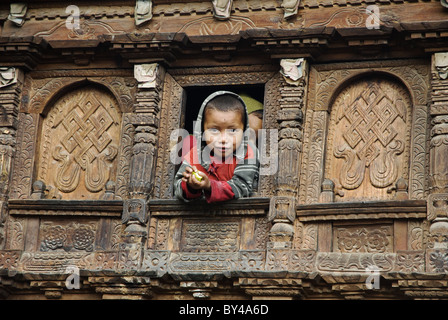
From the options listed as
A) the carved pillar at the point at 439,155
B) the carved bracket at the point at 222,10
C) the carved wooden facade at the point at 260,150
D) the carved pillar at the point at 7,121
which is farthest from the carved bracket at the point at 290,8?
the carved pillar at the point at 7,121

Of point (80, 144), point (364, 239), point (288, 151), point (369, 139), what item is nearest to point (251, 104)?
point (288, 151)

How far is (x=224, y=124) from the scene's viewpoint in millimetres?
13258

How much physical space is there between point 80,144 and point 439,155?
4.28 m

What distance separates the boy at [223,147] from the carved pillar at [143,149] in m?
0.38

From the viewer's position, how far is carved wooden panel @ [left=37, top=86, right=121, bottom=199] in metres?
13.8

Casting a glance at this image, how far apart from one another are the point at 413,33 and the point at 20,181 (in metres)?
4.90

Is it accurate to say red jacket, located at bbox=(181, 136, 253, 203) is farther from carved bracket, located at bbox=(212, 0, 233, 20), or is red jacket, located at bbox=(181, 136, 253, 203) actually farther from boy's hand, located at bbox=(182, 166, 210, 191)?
carved bracket, located at bbox=(212, 0, 233, 20)

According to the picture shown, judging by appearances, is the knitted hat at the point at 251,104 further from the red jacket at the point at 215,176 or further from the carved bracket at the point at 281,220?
the carved bracket at the point at 281,220

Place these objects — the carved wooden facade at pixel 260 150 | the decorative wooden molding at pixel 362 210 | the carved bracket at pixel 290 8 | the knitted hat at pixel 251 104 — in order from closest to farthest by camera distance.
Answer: the decorative wooden molding at pixel 362 210
the carved wooden facade at pixel 260 150
the carved bracket at pixel 290 8
the knitted hat at pixel 251 104

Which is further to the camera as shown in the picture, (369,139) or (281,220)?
(369,139)

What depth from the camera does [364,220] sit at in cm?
1270

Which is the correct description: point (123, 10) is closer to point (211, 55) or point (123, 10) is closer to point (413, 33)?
point (211, 55)

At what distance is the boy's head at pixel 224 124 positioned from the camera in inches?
522

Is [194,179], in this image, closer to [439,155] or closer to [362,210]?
[362,210]
